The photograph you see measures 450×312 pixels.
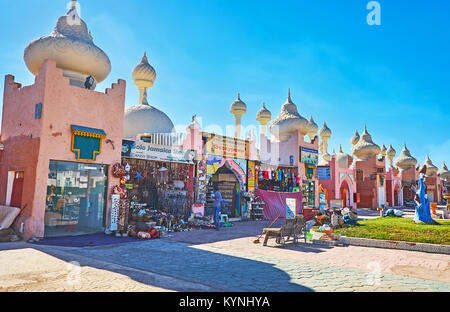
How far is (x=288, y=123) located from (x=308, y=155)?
8.72 ft

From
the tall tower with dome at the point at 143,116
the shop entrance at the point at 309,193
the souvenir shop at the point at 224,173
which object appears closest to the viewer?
the souvenir shop at the point at 224,173

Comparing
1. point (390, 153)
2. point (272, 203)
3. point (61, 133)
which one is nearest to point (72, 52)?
point (61, 133)

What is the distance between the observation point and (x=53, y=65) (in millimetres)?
11164

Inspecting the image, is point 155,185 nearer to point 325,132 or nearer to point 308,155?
point 308,155

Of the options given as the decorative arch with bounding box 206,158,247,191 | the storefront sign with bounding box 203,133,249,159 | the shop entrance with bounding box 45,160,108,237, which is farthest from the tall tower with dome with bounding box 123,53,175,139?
the shop entrance with bounding box 45,160,108,237

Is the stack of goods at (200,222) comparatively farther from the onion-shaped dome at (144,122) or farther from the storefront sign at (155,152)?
the onion-shaped dome at (144,122)

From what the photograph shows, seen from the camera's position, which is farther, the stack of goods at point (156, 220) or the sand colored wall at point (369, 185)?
the sand colored wall at point (369, 185)

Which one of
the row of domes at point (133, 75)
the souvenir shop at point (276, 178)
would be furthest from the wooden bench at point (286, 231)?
the row of domes at point (133, 75)

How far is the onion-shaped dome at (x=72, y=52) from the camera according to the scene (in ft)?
41.5

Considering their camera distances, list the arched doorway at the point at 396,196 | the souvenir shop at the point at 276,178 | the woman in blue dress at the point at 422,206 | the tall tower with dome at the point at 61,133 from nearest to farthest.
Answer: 1. the tall tower with dome at the point at 61,133
2. the woman in blue dress at the point at 422,206
3. the souvenir shop at the point at 276,178
4. the arched doorway at the point at 396,196

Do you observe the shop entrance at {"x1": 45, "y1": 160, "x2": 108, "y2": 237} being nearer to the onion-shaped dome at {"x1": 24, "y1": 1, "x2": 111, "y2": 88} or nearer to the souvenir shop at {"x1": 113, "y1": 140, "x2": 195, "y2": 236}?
the souvenir shop at {"x1": 113, "y1": 140, "x2": 195, "y2": 236}

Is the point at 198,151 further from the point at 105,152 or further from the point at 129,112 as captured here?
the point at 129,112

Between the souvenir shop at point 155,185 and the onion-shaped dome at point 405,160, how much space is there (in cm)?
3489

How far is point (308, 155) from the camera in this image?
78.4 feet
